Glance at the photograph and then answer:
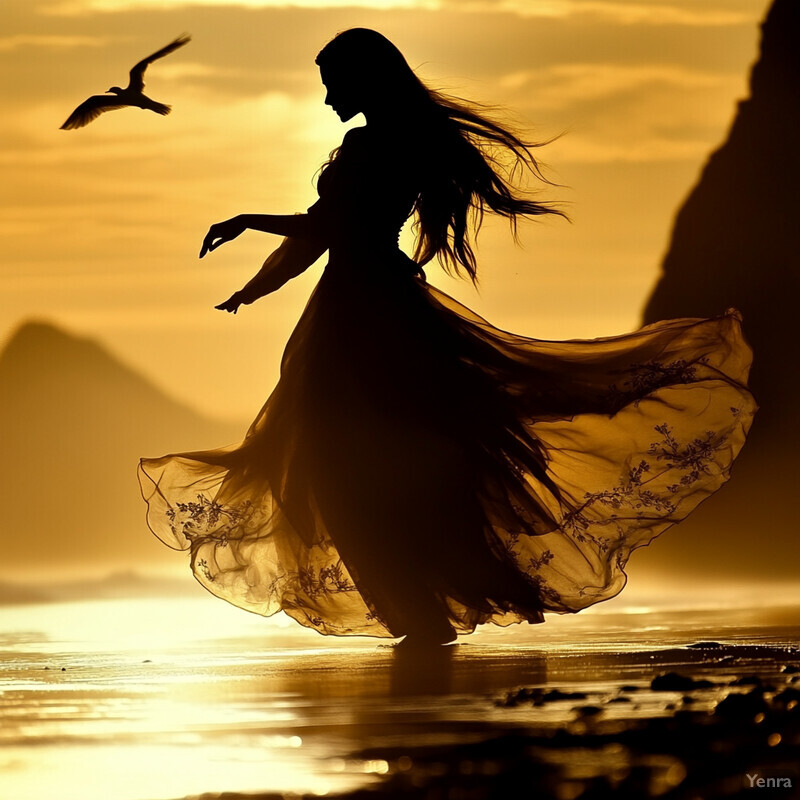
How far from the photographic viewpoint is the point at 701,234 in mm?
32062

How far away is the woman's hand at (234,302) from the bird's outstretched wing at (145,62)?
3.29 m

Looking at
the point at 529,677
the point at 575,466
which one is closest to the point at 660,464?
the point at 575,466

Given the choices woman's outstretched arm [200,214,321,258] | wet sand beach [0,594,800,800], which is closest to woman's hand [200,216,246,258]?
woman's outstretched arm [200,214,321,258]

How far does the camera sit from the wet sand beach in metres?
4.35

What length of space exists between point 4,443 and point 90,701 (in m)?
25.6

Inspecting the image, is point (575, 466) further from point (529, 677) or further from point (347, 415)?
point (529, 677)

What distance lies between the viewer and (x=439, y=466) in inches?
308

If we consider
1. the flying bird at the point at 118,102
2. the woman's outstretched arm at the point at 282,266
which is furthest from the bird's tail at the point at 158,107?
the woman's outstretched arm at the point at 282,266

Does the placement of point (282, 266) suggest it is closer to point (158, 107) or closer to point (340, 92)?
point (340, 92)

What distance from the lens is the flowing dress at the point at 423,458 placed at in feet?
25.7

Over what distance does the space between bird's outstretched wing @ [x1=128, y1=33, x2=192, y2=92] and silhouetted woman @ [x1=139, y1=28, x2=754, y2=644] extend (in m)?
3.42

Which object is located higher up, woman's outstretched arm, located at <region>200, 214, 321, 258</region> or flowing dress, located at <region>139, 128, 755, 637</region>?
woman's outstretched arm, located at <region>200, 214, 321, 258</region>

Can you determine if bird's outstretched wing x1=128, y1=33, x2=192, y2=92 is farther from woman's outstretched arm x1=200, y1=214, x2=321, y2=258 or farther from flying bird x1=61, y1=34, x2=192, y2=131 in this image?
woman's outstretched arm x1=200, y1=214, x2=321, y2=258

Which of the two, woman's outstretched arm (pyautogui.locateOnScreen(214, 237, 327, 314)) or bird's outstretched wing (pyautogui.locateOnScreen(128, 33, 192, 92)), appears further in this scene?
bird's outstretched wing (pyautogui.locateOnScreen(128, 33, 192, 92))
